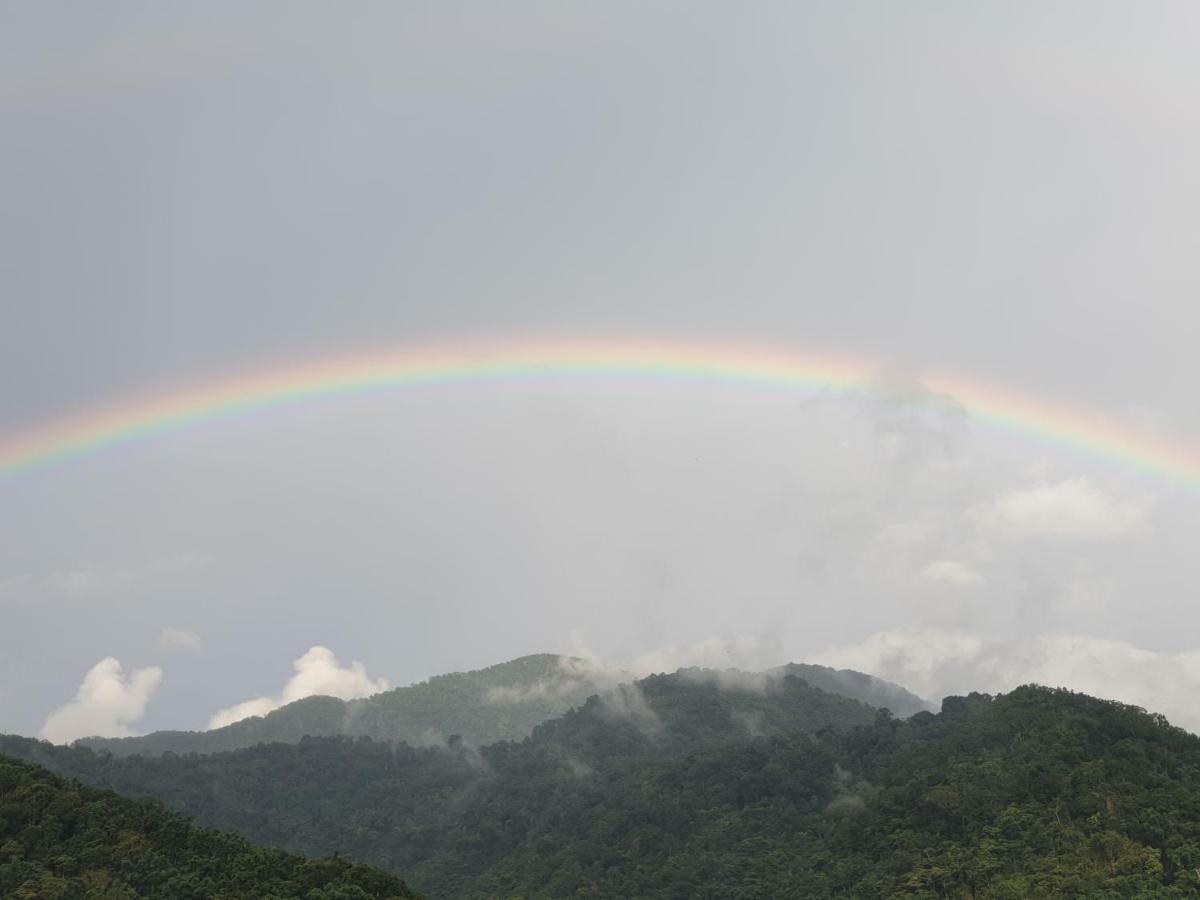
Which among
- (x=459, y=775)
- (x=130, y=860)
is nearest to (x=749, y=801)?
(x=459, y=775)

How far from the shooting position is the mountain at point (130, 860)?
41938 mm

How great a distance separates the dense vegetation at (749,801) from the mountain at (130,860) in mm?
39220

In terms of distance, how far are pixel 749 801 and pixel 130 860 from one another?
68154 mm

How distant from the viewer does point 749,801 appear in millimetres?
Answer: 100188

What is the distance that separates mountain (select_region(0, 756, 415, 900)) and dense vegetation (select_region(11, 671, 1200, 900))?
1544 inches

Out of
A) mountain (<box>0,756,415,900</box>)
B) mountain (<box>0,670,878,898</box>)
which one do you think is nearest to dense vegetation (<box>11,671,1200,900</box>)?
mountain (<box>0,670,878,898</box>)

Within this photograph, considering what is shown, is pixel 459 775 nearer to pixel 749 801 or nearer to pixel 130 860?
pixel 749 801

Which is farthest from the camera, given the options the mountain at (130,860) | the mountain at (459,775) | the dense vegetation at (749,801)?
the mountain at (459,775)

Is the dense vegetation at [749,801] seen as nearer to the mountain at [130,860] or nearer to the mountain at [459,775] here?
the mountain at [459,775]

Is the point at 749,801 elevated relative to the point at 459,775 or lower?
lower

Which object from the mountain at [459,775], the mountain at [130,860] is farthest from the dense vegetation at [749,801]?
the mountain at [130,860]

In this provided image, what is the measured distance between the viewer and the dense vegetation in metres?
63.6

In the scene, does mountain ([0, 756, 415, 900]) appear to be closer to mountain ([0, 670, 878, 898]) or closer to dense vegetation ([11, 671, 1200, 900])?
dense vegetation ([11, 671, 1200, 900])

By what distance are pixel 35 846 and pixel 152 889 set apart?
21.2 ft
